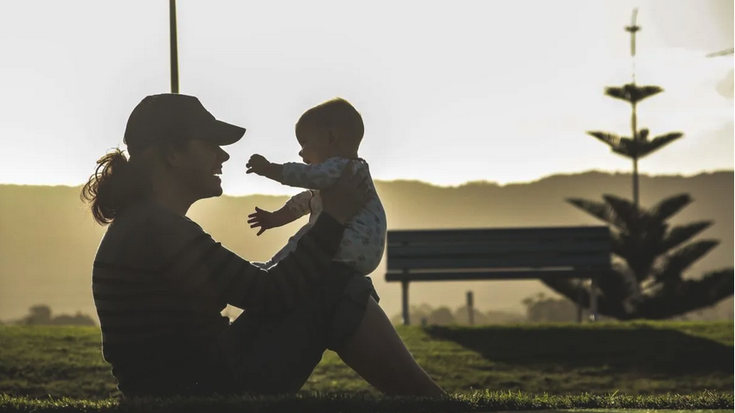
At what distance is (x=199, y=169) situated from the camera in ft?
12.5

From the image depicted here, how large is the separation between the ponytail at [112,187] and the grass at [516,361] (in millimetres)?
3918

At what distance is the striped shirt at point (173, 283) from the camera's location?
363cm

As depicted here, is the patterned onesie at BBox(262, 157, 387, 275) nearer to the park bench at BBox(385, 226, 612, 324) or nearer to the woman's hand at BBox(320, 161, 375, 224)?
the woman's hand at BBox(320, 161, 375, 224)

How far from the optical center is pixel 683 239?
25297 mm

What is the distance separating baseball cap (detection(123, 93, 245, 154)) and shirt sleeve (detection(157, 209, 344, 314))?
12.9 inches

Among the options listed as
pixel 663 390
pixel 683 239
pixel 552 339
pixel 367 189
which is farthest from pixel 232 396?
pixel 683 239

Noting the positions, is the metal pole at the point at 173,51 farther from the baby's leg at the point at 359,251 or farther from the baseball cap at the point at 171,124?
the baby's leg at the point at 359,251

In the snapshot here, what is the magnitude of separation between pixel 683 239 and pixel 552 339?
1633 centimetres

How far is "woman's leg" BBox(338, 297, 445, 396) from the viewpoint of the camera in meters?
3.90

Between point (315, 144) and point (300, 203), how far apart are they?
0.36 m

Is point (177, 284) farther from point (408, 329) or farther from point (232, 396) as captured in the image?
point (408, 329)

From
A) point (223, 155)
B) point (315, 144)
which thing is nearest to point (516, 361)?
point (315, 144)

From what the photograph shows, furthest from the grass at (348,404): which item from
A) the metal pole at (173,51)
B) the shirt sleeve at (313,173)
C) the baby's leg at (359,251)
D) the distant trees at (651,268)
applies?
the distant trees at (651,268)

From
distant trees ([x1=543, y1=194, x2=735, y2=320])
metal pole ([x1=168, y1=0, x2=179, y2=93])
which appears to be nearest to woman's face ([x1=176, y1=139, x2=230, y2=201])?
metal pole ([x1=168, y1=0, x2=179, y2=93])
